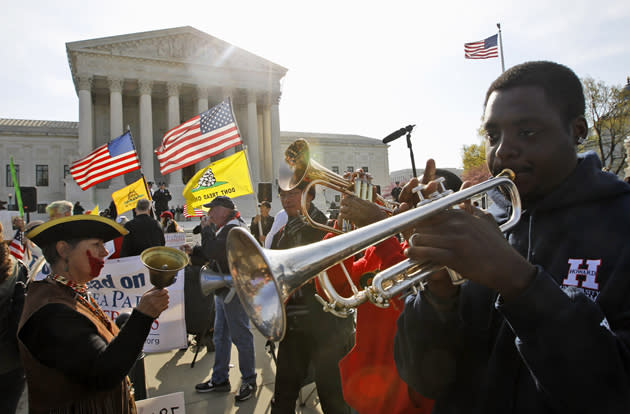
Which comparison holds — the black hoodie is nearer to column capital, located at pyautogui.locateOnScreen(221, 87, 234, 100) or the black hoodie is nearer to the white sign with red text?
the white sign with red text

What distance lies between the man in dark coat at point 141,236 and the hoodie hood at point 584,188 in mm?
5621

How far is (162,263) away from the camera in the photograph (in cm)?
262

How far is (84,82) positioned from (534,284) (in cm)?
4169

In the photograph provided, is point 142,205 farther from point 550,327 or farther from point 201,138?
point 550,327

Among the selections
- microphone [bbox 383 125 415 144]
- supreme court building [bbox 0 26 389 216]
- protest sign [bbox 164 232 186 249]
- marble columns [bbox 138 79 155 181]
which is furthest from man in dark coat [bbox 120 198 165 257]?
marble columns [bbox 138 79 155 181]

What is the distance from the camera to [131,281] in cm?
476

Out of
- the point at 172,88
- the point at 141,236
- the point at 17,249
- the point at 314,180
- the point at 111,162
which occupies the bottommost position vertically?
the point at 17,249

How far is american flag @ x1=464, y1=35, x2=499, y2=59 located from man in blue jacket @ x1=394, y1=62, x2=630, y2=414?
751 inches

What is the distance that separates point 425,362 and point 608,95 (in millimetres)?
32495

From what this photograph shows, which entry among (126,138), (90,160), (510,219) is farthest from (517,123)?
(90,160)

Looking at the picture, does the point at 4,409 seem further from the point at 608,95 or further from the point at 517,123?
the point at 608,95

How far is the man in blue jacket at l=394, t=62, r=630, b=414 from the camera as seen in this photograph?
0.90 m

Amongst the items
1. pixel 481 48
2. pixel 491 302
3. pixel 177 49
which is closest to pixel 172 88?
pixel 177 49

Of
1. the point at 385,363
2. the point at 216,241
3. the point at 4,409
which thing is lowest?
the point at 4,409
